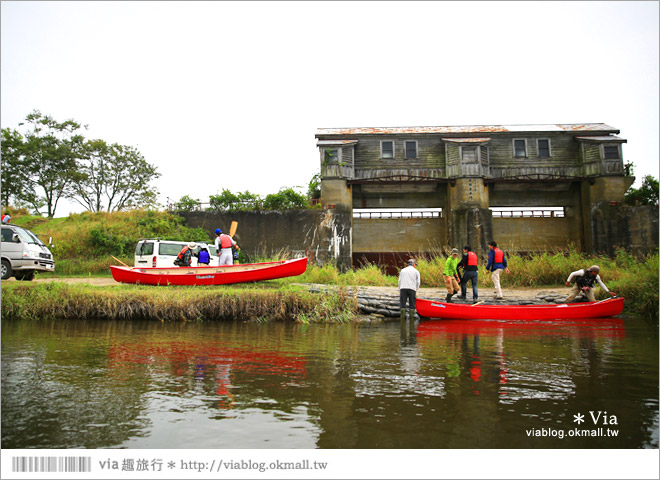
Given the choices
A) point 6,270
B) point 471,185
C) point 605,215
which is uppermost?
point 471,185

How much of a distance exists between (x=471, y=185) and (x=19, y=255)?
74.4ft

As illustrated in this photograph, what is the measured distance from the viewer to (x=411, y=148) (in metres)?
28.8

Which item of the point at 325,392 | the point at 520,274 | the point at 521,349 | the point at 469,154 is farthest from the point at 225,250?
the point at 469,154

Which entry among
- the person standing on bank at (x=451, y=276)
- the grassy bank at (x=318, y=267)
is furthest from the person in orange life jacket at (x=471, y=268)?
the grassy bank at (x=318, y=267)

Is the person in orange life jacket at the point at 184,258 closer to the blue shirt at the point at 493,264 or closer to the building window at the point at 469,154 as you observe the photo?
the blue shirt at the point at 493,264

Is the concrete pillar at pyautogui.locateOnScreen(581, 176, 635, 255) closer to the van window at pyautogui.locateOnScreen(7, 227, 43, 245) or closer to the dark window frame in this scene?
the dark window frame

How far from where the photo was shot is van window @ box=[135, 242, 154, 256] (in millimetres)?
16516

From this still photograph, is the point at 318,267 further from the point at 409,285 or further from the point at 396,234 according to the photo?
the point at 396,234

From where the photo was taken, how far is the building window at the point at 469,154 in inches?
1069

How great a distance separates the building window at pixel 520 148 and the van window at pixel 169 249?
2179 centimetres

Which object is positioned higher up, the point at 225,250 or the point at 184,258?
the point at 225,250

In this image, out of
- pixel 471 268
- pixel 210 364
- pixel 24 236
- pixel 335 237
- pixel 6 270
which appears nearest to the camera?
pixel 210 364

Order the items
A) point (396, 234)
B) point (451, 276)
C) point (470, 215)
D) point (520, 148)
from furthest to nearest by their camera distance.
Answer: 1. point (396, 234)
2. point (520, 148)
3. point (470, 215)
4. point (451, 276)

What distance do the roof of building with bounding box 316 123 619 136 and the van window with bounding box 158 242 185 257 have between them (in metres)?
14.5
